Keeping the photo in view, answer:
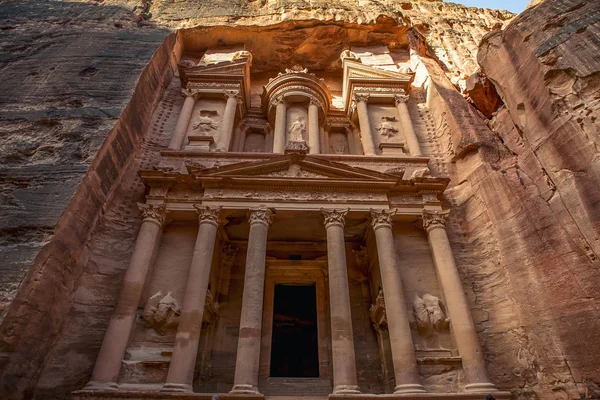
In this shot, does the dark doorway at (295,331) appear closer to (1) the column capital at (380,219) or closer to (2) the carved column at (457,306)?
(1) the column capital at (380,219)

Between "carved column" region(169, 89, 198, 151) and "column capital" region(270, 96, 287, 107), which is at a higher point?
"column capital" region(270, 96, 287, 107)

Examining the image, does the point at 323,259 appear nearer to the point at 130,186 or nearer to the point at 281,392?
the point at 281,392

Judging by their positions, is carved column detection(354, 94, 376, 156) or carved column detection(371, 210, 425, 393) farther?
carved column detection(354, 94, 376, 156)

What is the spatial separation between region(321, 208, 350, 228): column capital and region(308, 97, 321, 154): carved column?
3074mm

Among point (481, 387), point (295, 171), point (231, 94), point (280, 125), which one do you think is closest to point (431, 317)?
point (481, 387)

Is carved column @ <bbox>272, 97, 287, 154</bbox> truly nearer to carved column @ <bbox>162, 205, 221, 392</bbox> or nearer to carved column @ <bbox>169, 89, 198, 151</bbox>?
carved column @ <bbox>169, 89, 198, 151</bbox>

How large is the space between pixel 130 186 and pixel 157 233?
2103 millimetres

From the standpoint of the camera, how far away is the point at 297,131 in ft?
42.6

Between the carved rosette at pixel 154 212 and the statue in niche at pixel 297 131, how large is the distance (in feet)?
16.4

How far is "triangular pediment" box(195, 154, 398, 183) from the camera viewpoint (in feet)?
32.7

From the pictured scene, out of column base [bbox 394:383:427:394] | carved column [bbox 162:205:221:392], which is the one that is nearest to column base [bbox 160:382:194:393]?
carved column [bbox 162:205:221:392]

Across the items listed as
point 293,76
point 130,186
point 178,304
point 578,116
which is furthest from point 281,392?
point 293,76

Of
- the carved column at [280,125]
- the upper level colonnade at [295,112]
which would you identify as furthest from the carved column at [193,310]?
the upper level colonnade at [295,112]

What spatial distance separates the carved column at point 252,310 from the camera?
23.7 ft
